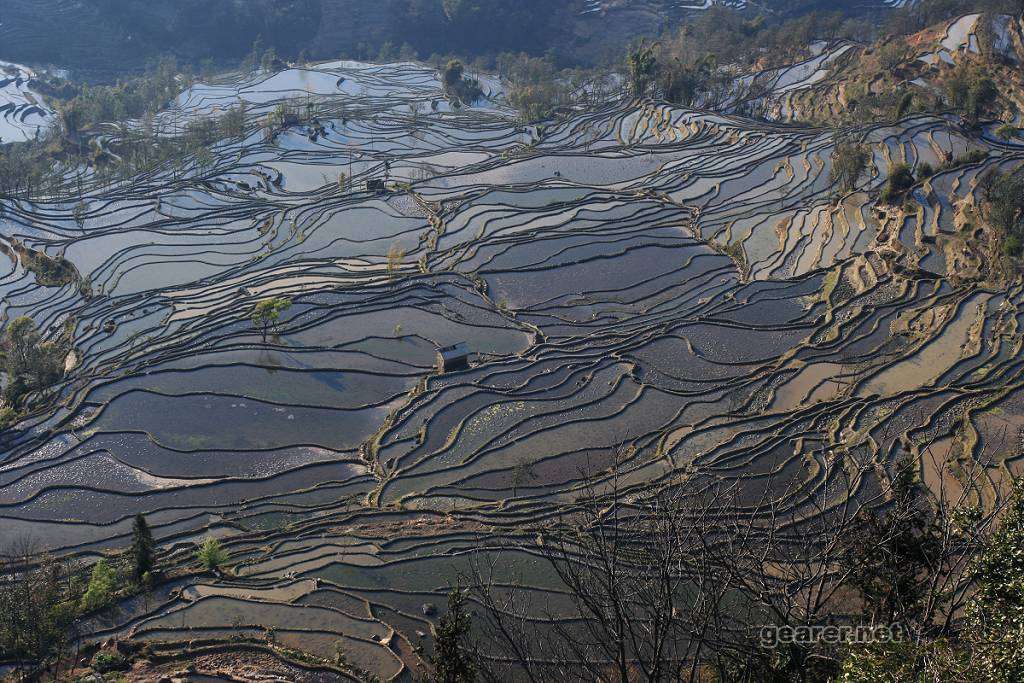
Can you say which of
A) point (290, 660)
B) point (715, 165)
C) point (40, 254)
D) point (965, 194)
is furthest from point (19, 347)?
point (965, 194)

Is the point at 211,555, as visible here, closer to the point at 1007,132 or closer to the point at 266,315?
the point at 266,315

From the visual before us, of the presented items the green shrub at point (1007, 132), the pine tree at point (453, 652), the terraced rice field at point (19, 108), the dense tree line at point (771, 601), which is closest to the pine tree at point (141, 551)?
the dense tree line at point (771, 601)

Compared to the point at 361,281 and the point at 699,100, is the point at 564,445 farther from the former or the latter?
the point at 699,100

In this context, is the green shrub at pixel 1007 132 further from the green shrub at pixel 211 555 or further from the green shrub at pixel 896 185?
the green shrub at pixel 211 555

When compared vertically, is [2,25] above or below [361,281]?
above

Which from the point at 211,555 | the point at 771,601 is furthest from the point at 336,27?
the point at 771,601
